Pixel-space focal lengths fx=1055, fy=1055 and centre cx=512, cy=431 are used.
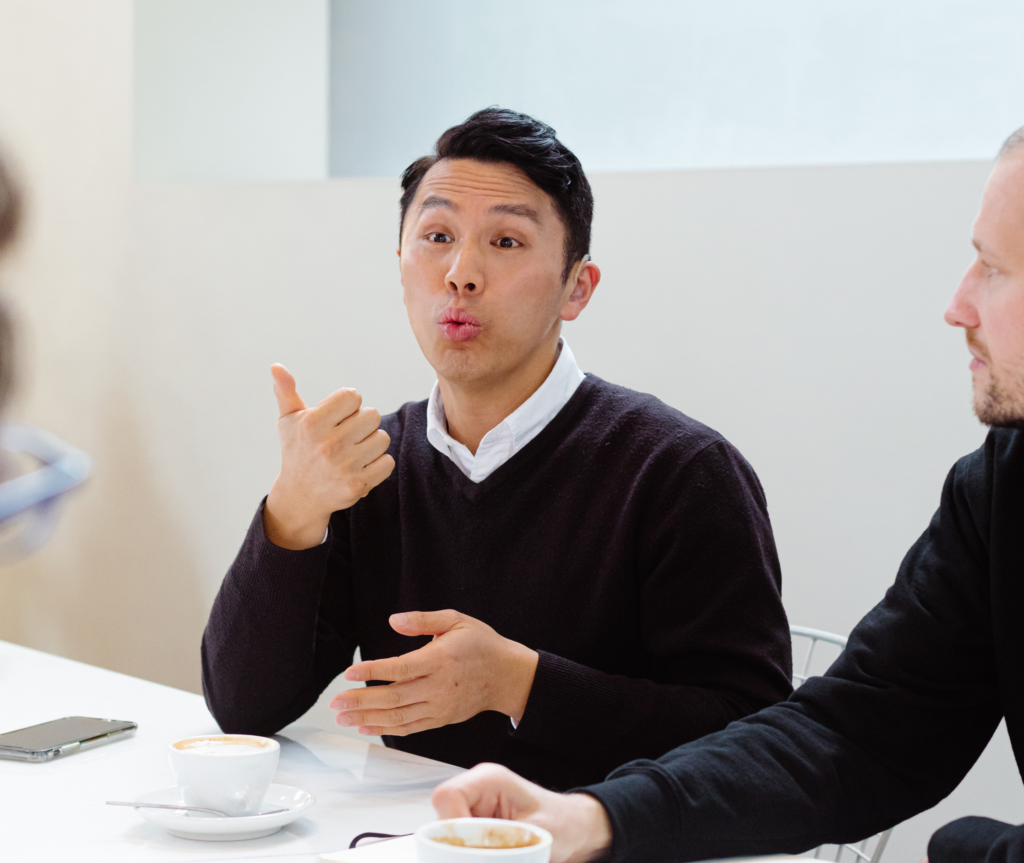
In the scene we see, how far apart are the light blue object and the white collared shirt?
174cm

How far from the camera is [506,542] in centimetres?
131

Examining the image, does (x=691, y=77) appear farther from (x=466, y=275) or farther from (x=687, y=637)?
(x=687, y=637)

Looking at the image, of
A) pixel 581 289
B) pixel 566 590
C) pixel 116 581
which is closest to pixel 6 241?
pixel 116 581

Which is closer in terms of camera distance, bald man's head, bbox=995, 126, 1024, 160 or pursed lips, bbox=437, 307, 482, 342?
bald man's head, bbox=995, 126, 1024, 160

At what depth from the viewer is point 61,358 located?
2.83 meters

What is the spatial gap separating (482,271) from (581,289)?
20 cm

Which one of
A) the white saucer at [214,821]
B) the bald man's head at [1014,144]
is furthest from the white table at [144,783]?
the bald man's head at [1014,144]

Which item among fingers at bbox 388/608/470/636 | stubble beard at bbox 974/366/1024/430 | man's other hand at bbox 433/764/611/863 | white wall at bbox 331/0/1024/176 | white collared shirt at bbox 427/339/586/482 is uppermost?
white wall at bbox 331/0/1024/176

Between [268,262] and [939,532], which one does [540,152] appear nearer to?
[939,532]

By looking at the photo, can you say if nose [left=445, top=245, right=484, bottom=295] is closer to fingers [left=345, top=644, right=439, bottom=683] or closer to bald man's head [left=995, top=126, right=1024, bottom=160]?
fingers [left=345, top=644, right=439, bottom=683]

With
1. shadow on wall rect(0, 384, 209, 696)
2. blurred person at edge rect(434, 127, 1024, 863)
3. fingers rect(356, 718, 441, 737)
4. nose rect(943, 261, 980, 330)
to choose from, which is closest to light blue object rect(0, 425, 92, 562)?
shadow on wall rect(0, 384, 209, 696)

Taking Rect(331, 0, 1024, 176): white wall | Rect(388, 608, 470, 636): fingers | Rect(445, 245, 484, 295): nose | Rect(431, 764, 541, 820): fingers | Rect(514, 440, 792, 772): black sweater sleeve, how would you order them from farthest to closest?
Result: 1. Rect(331, 0, 1024, 176): white wall
2. Rect(445, 245, 484, 295): nose
3. Rect(514, 440, 792, 772): black sweater sleeve
4. Rect(388, 608, 470, 636): fingers
5. Rect(431, 764, 541, 820): fingers

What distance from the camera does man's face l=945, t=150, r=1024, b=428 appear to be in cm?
89

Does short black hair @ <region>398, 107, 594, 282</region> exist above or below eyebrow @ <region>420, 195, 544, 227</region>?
above
